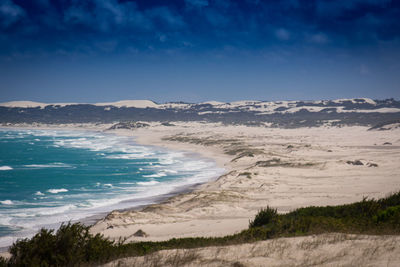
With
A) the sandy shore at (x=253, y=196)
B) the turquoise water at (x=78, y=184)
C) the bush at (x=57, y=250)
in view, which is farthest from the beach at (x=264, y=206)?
the turquoise water at (x=78, y=184)

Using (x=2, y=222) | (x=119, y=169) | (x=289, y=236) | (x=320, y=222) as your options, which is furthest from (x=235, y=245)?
(x=119, y=169)

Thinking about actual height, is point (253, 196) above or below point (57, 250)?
below

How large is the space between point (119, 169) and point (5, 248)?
22.5 m

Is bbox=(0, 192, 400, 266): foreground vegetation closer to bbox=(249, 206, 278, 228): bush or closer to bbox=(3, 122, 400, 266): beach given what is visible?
bbox=(249, 206, 278, 228): bush

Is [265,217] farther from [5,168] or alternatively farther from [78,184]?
[5,168]

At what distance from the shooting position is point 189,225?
48.9 ft

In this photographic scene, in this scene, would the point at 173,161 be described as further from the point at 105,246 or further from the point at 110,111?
the point at 110,111

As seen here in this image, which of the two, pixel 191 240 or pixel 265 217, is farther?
pixel 265 217

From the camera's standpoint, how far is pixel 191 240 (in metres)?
10.1

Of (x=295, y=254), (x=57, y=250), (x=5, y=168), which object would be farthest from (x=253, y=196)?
(x=5, y=168)

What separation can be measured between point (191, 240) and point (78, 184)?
22.6m

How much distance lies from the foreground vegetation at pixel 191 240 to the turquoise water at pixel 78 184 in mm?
9732

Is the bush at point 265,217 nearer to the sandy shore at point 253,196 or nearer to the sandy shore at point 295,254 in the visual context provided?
the sandy shore at point 253,196

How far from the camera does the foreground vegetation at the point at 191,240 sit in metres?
7.80
